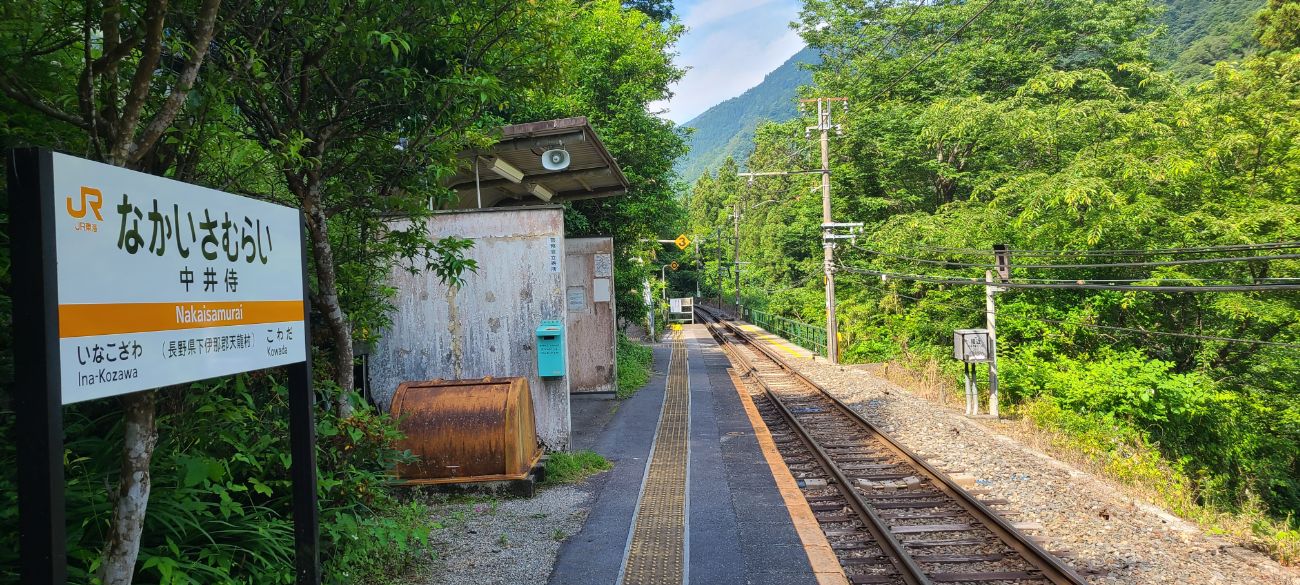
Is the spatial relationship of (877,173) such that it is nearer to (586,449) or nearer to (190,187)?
(586,449)

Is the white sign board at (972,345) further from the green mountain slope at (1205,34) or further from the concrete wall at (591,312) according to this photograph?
the green mountain slope at (1205,34)

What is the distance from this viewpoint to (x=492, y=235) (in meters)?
8.63

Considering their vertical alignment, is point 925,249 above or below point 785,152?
below

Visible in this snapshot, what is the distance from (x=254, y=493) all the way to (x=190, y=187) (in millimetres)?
2320

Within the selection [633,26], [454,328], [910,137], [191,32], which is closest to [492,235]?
[454,328]

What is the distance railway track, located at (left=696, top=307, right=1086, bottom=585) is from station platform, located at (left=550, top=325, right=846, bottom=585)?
1.32 feet

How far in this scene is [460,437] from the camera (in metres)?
6.74

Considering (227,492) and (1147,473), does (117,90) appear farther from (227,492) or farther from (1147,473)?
(1147,473)

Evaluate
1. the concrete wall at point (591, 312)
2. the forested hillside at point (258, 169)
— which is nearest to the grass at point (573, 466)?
the forested hillside at point (258, 169)

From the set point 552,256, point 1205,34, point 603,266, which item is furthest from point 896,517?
point 1205,34

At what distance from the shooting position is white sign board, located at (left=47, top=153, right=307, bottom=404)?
6.92 ft

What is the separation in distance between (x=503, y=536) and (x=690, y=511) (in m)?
1.80

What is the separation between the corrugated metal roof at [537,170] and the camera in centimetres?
930

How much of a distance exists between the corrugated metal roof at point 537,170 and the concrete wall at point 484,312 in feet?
2.58
